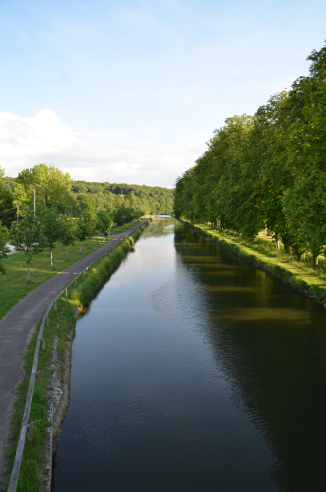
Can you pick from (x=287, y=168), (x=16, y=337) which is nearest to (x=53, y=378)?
(x=16, y=337)

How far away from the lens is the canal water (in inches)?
424

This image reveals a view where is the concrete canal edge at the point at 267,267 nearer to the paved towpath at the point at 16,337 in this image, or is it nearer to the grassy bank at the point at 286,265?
the grassy bank at the point at 286,265

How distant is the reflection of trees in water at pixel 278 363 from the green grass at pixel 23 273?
12.1 meters

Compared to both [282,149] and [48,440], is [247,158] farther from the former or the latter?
[48,440]

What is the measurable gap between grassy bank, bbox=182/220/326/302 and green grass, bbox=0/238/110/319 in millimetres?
19386

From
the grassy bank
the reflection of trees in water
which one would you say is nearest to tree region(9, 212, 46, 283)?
the reflection of trees in water

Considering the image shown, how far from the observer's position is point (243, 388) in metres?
15.6

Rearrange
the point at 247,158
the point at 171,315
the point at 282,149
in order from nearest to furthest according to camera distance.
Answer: the point at 171,315 → the point at 282,149 → the point at 247,158

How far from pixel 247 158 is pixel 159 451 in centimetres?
3581

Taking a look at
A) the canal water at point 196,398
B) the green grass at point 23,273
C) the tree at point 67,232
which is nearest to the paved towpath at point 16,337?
the green grass at point 23,273

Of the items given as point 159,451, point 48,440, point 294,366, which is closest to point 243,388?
point 294,366

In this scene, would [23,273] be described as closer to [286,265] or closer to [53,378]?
[53,378]

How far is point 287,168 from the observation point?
28750 mm

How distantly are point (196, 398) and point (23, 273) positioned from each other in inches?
877
